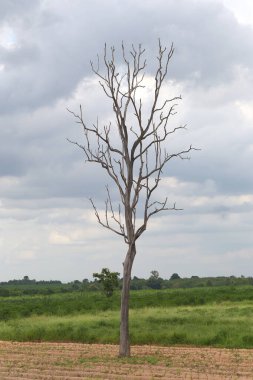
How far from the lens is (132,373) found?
49.0ft

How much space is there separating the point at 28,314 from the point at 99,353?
708 inches

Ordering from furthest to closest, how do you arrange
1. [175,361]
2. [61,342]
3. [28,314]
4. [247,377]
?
[28,314]
[61,342]
[175,361]
[247,377]

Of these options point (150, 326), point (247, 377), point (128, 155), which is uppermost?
point (128, 155)

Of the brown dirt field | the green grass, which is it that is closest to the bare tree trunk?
the brown dirt field

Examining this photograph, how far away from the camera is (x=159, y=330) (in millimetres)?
25672

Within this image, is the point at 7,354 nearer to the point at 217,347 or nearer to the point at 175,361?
the point at 175,361

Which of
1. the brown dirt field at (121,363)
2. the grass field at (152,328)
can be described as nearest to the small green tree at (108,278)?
the grass field at (152,328)

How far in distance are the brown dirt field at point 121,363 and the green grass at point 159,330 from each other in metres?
1.98

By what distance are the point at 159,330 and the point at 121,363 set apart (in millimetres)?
9179

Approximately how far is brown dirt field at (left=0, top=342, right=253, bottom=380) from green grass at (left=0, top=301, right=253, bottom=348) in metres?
1.98

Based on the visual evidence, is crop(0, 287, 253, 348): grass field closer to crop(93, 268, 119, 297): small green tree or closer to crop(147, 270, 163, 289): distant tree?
crop(93, 268, 119, 297): small green tree

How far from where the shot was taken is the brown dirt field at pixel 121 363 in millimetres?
14750

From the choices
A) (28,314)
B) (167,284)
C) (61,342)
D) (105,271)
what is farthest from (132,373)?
(167,284)

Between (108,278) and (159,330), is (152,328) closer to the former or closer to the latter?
(159,330)
